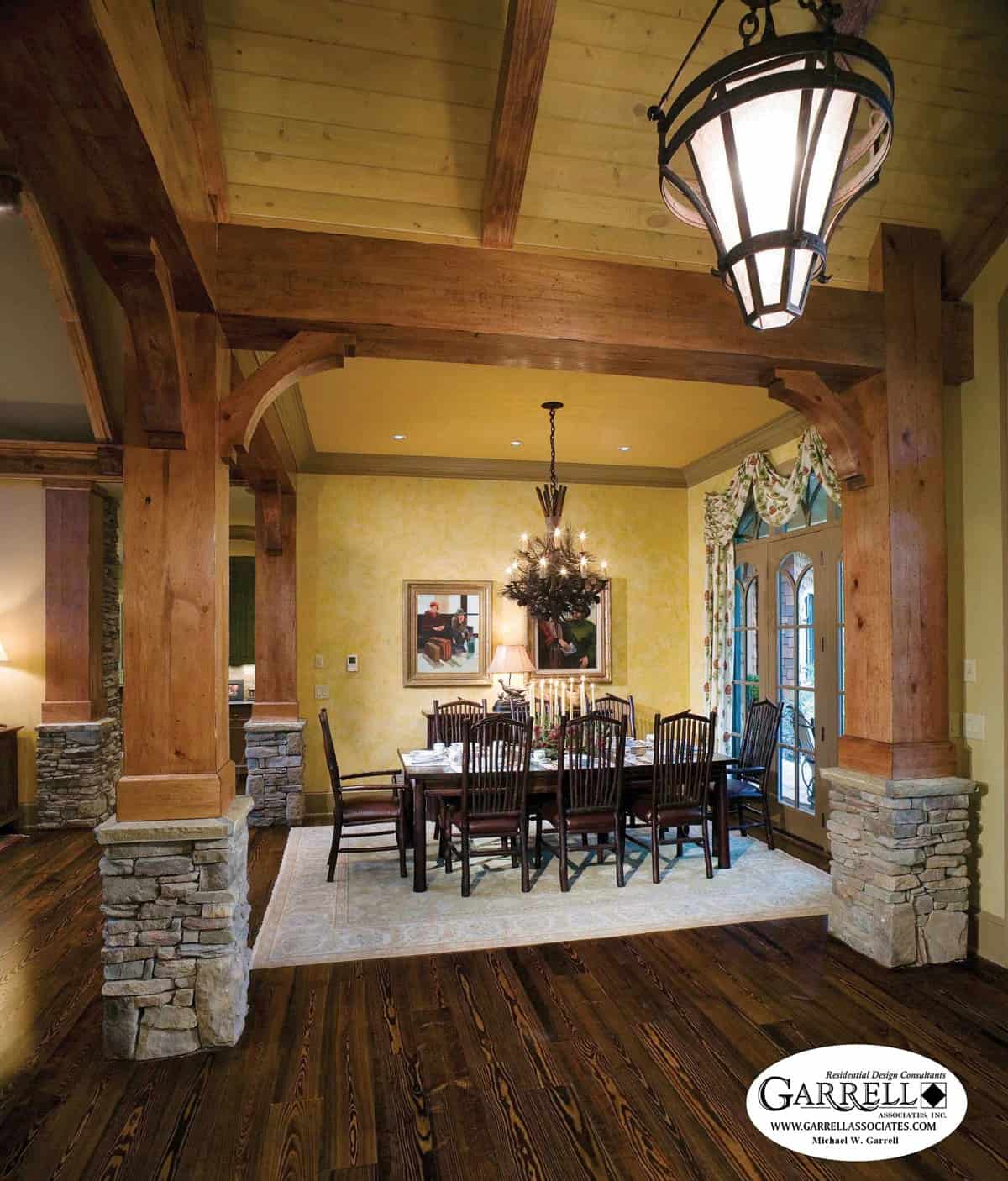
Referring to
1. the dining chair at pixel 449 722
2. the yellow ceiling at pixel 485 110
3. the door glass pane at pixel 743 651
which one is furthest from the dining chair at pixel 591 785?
the yellow ceiling at pixel 485 110

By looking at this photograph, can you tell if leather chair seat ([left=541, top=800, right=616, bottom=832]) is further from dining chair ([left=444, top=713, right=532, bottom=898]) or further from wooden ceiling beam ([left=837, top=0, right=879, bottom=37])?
wooden ceiling beam ([left=837, top=0, right=879, bottom=37])

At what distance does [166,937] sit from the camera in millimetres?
2670

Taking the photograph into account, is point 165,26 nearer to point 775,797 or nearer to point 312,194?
point 312,194

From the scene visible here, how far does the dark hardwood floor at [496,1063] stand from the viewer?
7.02ft

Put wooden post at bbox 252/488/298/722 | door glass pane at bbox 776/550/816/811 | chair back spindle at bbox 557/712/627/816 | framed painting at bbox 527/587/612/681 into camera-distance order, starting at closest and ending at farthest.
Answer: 1. chair back spindle at bbox 557/712/627/816
2. door glass pane at bbox 776/550/816/811
3. wooden post at bbox 252/488/298/722
4. framed painting at bbox 527/587/612/681

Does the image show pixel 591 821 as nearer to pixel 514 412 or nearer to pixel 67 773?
pixel 514 412

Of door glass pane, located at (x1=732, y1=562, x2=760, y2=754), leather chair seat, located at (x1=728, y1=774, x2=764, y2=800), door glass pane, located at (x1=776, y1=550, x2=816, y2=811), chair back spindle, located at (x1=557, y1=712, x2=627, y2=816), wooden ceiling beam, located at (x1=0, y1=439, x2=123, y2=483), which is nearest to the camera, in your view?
chair back spindle, located at (x1=557, y1=712, x2=627, y2=816)

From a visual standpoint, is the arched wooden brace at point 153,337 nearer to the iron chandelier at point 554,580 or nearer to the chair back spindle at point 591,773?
the chair back spindle at point 591,773

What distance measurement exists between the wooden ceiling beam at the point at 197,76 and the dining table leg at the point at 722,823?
4149 millimetres

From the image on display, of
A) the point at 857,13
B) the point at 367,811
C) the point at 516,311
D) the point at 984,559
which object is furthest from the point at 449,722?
the point at 857,13

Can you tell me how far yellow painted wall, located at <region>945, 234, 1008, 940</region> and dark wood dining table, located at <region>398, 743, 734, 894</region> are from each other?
1.53 metres

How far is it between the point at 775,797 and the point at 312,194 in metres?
5.23

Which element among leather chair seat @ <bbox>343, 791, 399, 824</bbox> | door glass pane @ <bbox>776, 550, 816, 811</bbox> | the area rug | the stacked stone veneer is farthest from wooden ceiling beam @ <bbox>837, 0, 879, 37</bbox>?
the stacked stone veneer

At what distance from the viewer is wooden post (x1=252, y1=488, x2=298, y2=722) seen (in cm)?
606
